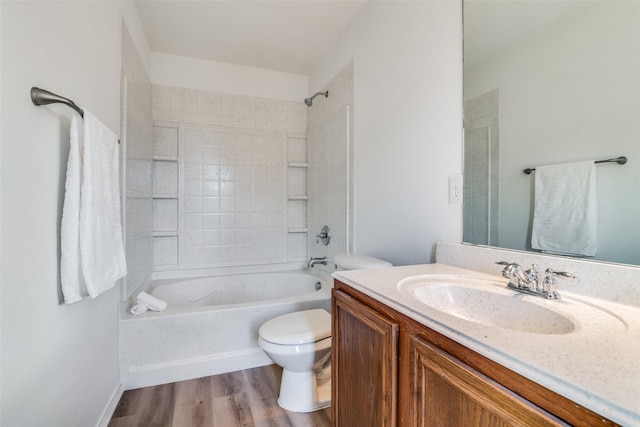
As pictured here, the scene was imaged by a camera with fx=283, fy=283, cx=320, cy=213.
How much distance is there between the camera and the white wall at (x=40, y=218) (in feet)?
→ 2.44

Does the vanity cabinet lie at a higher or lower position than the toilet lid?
higher

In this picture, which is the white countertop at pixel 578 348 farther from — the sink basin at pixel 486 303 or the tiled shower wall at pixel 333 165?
the tiled shower wall at pixel 333 165

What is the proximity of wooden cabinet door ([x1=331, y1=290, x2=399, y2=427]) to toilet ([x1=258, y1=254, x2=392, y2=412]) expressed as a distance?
0.39 meters

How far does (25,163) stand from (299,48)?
225 cm

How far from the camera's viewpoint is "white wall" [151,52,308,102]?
259 centimetres

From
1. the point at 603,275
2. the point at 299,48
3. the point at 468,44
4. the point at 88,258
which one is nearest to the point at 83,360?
the point at 88,258

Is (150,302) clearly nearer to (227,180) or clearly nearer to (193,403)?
(193,403)

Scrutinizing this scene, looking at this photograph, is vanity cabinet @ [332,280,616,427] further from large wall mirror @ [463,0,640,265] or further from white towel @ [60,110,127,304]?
white towel @ [60,110,127,304]

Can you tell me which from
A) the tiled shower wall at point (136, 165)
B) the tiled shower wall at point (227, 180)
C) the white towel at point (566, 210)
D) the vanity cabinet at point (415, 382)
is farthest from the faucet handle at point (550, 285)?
the tiled shower wall at point (227, 180)

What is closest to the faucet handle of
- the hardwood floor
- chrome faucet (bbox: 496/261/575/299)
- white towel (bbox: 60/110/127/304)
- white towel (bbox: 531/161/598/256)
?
chrome faucet (bbox: 496/261/575/299)

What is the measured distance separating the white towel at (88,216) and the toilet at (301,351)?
0.83 m

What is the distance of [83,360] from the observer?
120cm

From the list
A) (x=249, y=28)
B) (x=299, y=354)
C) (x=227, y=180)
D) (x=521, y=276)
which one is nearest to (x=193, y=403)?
(x=299, y=354)

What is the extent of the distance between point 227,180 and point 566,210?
2.59 meters
